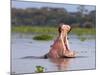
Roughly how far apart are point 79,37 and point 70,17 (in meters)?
0.28

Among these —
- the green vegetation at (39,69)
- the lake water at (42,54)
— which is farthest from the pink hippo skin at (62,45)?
the green vegetation at (39,69)

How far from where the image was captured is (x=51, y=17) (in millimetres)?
3277

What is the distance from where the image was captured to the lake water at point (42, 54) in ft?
10.1

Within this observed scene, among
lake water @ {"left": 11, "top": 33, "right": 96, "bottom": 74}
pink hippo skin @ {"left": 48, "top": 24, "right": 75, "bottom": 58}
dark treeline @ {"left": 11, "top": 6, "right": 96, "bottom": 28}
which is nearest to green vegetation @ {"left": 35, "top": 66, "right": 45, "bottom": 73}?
lake water @ {"left": 11, "top": 33, "right": 96, "bottom": 74}

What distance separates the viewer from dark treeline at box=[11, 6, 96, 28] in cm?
311

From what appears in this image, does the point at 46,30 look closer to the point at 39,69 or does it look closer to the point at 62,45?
the point at 62,45

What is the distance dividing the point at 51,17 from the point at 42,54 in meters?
0.46

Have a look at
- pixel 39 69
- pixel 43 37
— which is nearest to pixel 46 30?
pixel 43 37

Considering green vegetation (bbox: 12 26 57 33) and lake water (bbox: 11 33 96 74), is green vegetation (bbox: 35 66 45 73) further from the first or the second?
green vegetation (bbox: 12 26 57 33)

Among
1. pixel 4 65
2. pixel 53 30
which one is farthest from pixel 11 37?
pixel 53 30

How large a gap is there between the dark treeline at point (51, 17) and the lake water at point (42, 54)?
16 cm

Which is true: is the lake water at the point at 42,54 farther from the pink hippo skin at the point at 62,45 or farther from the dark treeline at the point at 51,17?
the dark treeline at the point at 51,17

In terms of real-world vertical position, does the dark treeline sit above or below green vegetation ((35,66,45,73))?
above

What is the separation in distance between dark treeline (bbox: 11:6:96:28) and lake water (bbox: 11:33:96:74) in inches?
6.2
